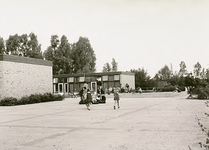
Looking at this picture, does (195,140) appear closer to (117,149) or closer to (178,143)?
(178,143)

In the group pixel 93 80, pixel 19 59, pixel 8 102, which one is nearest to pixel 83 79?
pixel 93 80

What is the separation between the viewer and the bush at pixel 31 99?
83.7 ft

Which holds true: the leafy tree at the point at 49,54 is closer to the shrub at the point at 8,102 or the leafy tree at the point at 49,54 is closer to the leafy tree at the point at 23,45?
the leafy tree at the point at 23,45

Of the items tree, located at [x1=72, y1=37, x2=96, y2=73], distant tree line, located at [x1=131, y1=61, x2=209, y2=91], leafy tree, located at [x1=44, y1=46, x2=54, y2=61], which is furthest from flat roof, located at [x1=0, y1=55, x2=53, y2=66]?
tree, located at [x1=72, y1=37, x2=96, y2=73]

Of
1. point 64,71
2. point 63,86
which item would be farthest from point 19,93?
point 64,71

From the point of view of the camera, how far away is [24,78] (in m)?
29.0

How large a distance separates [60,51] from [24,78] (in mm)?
41250

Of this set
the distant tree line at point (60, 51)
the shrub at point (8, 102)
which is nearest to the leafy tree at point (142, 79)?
the distant tree line at point (60, 51)

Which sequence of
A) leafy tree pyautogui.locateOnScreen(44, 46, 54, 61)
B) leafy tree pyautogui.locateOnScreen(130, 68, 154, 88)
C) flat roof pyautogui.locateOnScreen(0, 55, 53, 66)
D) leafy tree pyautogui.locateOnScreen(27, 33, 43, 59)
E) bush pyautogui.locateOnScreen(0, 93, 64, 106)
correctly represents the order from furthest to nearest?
leafy tree pyautogui.locateOnScreen(44, 46, 54, 61), leafy tree pyautogui.locateOnScreen(27, 33, 43, 59), leafy tree pyautogui.locateOnScreen(130, 68, 154, 88), flat roof pyautogui.locateOnScreen(0, 55, 53, 66), bush pyautogui.locateOnScreen(0, 93, 64, 106)

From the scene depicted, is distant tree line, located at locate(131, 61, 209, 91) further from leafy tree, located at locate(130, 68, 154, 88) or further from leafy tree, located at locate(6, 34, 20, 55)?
leafy tree, located at locate(6, 34, 20, 55)

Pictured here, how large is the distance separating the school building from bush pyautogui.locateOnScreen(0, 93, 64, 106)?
1893 centimetres

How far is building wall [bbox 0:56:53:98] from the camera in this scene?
26625mm

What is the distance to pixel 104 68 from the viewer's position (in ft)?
329

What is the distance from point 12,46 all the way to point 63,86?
19.0 meters
